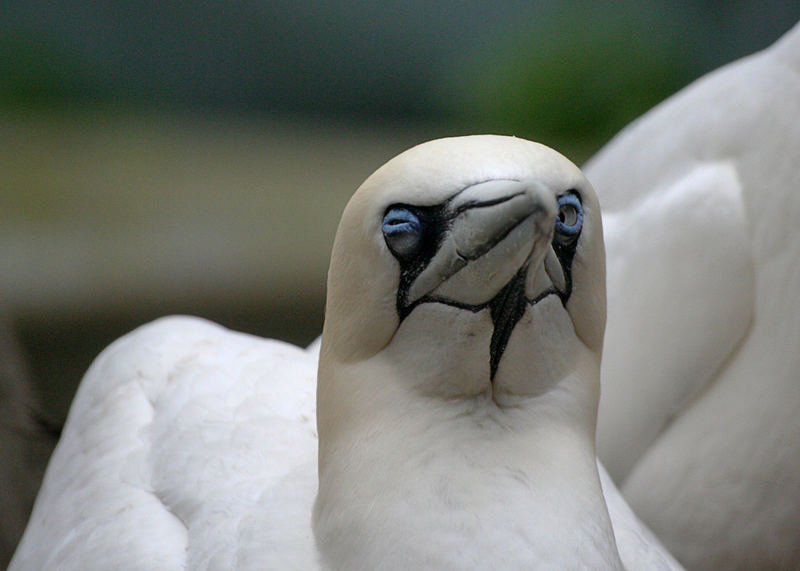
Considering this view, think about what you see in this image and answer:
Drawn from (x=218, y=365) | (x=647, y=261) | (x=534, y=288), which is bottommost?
(x=218, y=365)

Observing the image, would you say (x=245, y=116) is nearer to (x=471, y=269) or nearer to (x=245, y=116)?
(x=245, y=116)

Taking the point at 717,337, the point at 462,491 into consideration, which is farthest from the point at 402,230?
the point at 717,337

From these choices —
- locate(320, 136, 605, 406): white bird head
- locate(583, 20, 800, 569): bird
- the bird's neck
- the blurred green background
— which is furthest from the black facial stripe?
the blurred green background

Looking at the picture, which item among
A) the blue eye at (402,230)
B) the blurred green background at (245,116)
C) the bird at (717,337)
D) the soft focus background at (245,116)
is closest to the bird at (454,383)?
the blue eye at (402,230)

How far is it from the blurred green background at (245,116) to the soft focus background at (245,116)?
15 millimetres

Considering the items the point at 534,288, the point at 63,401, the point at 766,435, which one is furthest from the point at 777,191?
the point at 63,401

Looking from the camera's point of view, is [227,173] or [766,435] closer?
[766,435]

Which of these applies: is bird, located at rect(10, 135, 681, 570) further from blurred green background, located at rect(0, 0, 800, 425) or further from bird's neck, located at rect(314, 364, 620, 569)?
blurred green background, located at rect(0, 0, 800, 425)

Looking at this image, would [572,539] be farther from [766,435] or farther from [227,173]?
[227,173]

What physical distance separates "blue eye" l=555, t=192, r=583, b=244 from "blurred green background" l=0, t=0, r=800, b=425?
378 cm

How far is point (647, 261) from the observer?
7.25ft

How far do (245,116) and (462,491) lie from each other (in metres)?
7.25

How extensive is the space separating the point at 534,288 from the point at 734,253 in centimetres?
100

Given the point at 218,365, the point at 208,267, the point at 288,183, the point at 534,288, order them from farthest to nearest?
the point at 288,183 < the point at 208,267 < the point at 218,365 < the point at 534,288
